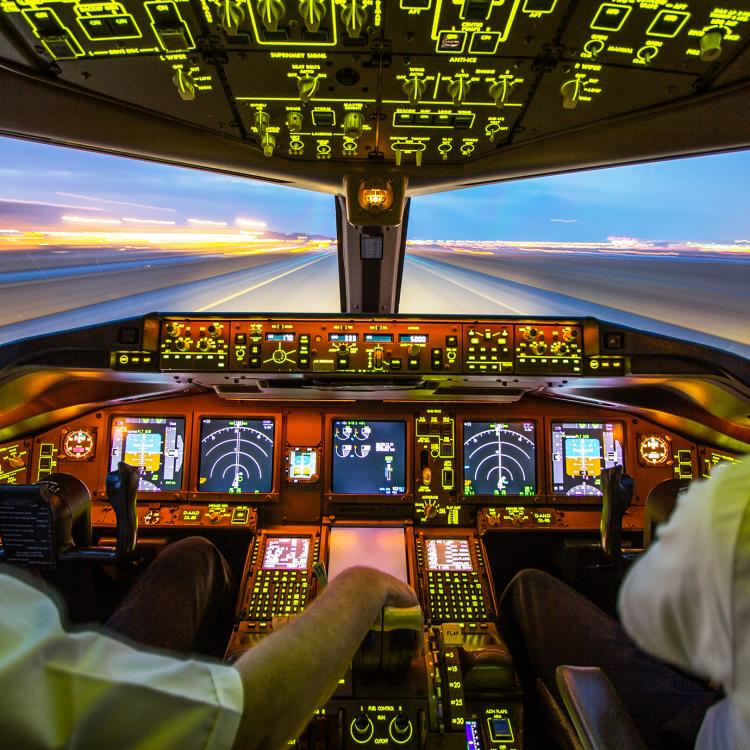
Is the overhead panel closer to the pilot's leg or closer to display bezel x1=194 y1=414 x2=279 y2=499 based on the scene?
display bezel x1=194 y1=414 x2=279 y2=499

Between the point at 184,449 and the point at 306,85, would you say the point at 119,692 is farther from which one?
the point at 184,449

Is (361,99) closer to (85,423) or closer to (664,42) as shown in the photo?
(664,42)

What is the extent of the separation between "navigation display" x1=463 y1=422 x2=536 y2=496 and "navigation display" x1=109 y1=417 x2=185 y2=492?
1.66 metres

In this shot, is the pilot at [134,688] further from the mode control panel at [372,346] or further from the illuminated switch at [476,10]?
the mode control panel at [372,346]

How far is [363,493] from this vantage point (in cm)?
311

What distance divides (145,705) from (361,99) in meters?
1.83

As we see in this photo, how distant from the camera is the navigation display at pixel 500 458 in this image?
3.12m

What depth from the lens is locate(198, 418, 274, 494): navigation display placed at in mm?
3098

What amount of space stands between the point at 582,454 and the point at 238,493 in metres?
2.00

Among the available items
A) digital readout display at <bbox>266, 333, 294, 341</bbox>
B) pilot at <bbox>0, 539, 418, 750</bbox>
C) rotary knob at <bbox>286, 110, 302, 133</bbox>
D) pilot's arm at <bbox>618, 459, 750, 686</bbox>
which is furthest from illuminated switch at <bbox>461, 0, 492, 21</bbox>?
digital readout display at <bbox>266, 333, 294, 341</bbox>

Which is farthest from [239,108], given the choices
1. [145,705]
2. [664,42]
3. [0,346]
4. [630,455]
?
[630,455]

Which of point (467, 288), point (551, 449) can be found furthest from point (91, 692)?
point (467, 288)

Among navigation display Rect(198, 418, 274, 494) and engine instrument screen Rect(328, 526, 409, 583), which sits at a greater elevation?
navigation display Rect(198, 418, 274, 494)

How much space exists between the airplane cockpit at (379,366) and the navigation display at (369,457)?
17 millimetres
